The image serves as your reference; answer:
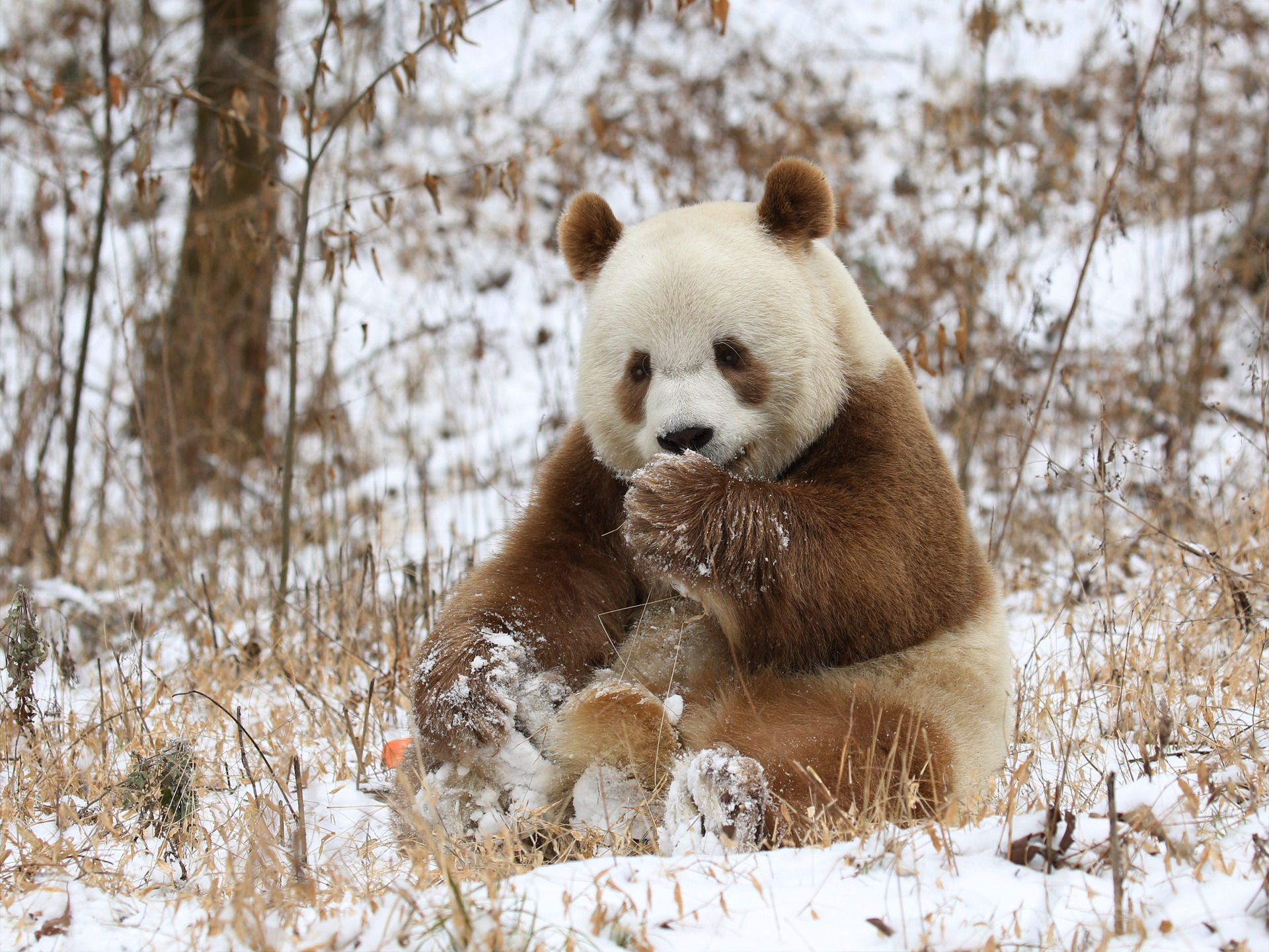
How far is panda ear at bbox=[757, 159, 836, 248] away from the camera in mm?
2928

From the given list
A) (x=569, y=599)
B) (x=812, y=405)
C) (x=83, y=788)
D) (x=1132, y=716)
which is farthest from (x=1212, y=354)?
(x=83, y=788)

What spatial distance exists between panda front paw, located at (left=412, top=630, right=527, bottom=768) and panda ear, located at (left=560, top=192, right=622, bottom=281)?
3.81 ft

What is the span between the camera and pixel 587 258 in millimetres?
3172

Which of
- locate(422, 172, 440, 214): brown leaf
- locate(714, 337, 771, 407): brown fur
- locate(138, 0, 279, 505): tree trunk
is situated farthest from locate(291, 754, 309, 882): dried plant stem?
locate(138, 0, 279, 505): tree trunk

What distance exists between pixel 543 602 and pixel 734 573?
2.12 ft

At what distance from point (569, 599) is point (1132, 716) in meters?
1.78

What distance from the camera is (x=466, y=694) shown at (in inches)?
107

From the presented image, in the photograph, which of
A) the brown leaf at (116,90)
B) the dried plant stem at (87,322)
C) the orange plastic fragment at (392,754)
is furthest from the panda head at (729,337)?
the dried plant stem at (87,322)

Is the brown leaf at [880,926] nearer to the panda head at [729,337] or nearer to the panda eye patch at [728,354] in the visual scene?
the panda head at [729,337]

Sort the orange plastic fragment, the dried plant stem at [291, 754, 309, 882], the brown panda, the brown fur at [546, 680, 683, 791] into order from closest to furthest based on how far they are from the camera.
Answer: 1. the dried plant stem at [291, 754, 309, 882]
2. the brown panda
3. the brown fur at [546, 680, 683, 791]
4. the orange plastic fragment

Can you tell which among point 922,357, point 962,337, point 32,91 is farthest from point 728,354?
point 32,91

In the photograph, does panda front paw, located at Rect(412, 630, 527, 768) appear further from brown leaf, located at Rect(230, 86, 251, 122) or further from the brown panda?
brown leaf, located at Rect(230, 86, 251, 122)

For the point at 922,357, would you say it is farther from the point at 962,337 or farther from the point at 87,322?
the point at 87,322

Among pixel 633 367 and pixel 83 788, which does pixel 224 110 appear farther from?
pixel 83 788
